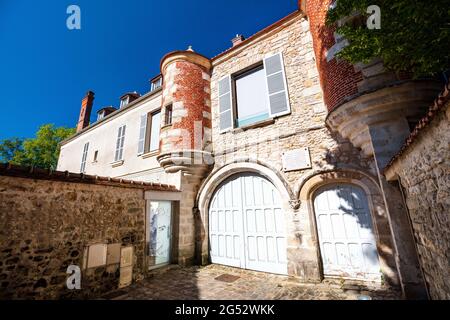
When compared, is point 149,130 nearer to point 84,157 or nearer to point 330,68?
point 84,157

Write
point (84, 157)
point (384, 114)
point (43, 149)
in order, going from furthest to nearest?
1. point (43, 149)
2. point (84, 157)
3. point (384, 114)

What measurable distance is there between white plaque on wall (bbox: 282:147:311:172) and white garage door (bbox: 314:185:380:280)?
0.73 m

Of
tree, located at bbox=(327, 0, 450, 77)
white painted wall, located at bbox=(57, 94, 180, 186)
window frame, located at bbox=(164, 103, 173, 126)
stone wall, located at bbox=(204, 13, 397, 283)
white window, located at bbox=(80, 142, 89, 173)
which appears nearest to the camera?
tree, located at bbox=(327, 0, 450, 77)

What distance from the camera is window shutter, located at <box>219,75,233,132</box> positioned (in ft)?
20.9

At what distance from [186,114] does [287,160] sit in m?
3.48

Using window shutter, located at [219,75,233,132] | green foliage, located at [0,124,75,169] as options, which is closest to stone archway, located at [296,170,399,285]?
window shutter, located at [219,75,233,132]

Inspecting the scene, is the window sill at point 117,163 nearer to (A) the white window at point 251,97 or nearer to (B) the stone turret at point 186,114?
(B) the stone turret at point 186,114

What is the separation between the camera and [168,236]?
19.1 ft

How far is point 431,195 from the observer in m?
2.00

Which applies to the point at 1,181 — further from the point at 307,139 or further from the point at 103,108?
the point at 103,108

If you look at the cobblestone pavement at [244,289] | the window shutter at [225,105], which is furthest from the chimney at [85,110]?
the cobblestone pavement at [244,289]

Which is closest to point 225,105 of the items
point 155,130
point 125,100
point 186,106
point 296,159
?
point 186,106

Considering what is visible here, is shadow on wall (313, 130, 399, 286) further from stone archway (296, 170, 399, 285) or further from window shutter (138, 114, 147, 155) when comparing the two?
window shutter (138, 114, 147, 155)
